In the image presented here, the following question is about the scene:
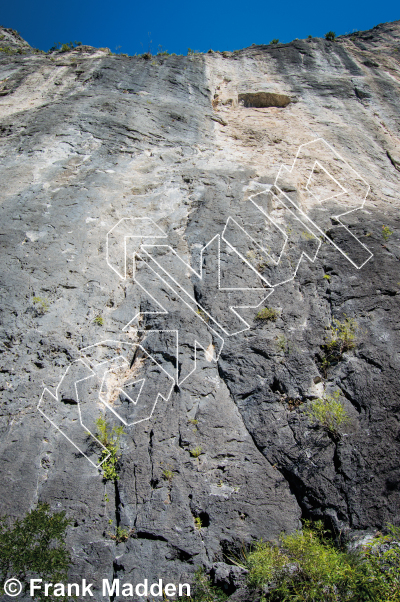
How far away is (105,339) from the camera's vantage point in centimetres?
472

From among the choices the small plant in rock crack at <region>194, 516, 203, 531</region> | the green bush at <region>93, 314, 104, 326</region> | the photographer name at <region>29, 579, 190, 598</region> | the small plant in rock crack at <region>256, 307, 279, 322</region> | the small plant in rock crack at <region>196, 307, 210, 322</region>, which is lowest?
the photographer name at <region>29, 579, 190, 598</region>

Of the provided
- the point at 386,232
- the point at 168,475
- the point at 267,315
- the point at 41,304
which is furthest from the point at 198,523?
the point at 386,232

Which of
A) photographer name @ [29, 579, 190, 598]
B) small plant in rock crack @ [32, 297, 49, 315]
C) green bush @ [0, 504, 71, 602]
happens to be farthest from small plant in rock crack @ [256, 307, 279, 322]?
green bush @ [0, 504, 71, 602]

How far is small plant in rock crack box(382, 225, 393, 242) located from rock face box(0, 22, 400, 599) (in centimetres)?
5

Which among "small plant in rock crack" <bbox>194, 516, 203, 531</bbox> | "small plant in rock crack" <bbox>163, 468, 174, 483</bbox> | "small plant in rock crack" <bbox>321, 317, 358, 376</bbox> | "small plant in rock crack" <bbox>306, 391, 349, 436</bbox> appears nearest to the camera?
"small plant in rock crack" <bbox>194, 516, 203, 531</bbox>

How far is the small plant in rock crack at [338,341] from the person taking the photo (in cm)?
459

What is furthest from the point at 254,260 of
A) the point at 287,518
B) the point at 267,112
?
the point at 267,112

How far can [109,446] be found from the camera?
3924 millimetres

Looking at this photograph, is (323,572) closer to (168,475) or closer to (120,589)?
(168,475)

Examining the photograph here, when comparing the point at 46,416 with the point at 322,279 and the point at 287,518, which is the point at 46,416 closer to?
the point at 287,518

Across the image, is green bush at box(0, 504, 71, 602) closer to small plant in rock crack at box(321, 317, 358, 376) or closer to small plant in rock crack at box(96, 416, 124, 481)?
small plant in rock crack at box(96, 416, 124, 481)

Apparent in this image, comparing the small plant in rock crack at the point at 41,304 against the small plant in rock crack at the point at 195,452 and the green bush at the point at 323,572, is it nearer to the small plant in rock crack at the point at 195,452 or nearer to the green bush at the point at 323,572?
the small plant in rock crack at the point at 195,452

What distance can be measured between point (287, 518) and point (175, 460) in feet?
4.04

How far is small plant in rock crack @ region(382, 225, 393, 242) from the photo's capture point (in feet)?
18.8
